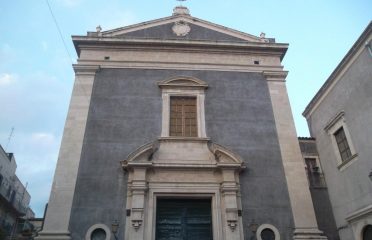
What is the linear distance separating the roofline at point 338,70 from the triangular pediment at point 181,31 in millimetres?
3643

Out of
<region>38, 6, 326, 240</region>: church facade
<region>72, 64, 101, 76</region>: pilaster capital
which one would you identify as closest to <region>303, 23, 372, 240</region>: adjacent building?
<region>38, 6, 326, 240</region>: church facade

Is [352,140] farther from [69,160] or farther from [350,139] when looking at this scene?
[69,160]

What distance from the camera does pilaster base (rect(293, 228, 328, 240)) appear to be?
1070cm

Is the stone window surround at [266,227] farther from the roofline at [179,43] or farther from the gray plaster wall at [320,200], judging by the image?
the roofline at [179,43]

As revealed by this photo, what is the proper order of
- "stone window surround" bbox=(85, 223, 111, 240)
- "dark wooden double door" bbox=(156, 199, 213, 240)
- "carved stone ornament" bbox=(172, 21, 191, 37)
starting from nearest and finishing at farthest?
"stone window surround" bbox=(85, 223, 111, 240)
"dark wooden double door" bbox=(156, 199, 213, 240)
"carved stone ornament" bbox=(172, 21, 191, 37)

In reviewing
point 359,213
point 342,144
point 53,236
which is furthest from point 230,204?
point 342,144

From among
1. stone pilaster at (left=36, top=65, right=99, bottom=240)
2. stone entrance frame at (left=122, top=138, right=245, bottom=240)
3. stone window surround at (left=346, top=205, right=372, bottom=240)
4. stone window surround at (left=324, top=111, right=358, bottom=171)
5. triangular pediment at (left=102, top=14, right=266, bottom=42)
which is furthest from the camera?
triangular pediment at (left=102, top=14, right=266, bottom=42)

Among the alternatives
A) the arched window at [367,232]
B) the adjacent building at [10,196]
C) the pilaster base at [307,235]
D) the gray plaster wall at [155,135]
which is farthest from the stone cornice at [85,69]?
the adjacent building at [10,196]

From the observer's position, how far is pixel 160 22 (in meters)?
15.1

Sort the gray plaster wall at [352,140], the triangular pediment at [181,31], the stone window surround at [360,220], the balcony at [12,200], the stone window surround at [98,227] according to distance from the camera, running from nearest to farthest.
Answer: the stone window surround at [98,227], the stone window surround at [360,220], the gray plaster wall at [352,140], the triangular pediment at [181,31], the balcony at [12,200]

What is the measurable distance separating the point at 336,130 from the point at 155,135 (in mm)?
8765

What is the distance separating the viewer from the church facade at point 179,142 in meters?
10.8

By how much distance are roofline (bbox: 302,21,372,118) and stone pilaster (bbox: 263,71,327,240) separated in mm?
2905

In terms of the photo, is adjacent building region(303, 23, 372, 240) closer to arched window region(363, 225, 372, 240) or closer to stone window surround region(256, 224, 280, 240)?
arched window region(363, 225, 372, 240)
